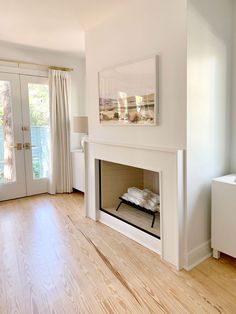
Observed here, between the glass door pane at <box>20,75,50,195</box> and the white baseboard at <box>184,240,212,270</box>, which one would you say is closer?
the white baseboard at <box>184,240,212,270</box>

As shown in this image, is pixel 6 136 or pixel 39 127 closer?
pixel 6 136

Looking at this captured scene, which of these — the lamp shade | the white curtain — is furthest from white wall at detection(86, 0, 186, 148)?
the white curtain

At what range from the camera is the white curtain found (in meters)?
4.41

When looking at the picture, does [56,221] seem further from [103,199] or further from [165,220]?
[165,220]

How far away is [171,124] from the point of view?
2.21 meters

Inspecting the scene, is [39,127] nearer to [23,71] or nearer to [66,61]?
[23,71]

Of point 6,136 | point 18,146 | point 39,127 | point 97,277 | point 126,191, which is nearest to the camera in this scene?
point 97,277

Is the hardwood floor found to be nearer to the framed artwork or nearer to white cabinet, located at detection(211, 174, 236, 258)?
white cabinet, located at detection(211, 174, 236, 258)

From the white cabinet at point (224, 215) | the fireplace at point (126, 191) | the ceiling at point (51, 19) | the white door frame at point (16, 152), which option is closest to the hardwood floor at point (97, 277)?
the white cabinet at point (224, 215)

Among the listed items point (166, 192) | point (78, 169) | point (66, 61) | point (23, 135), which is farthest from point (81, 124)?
point (166, 192)

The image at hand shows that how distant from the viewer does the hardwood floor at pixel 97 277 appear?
178cm

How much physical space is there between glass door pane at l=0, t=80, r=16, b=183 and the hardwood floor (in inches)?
53.3

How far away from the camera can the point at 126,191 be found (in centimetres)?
350

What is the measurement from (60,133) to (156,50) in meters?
2.74
